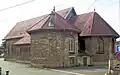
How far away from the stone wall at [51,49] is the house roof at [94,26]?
799 cm

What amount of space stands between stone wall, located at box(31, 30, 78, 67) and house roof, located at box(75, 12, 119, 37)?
7.99 m

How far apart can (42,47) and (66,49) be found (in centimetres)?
366

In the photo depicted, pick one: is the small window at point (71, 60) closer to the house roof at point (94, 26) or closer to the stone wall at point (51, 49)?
the stone wall at point (51, 49)

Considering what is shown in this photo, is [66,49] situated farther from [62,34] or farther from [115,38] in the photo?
[115,38]

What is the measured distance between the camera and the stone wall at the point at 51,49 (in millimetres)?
34875

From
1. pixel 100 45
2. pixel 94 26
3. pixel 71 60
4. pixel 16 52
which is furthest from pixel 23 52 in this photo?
pixel 100 45

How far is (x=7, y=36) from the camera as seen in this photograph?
63.5 meters

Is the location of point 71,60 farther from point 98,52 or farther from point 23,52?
point 23,52

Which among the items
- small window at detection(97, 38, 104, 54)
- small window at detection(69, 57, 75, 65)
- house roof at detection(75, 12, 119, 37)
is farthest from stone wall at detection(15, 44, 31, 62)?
small window at detection(97, 38, 104, 54)

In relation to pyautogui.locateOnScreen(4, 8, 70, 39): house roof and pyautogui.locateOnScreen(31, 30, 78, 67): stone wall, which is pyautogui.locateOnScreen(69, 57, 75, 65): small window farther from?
pyautogui.locateOnScreen(4, 8, 70, 39): house roof

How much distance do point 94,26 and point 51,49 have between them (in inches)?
481

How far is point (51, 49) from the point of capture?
35.0 meters

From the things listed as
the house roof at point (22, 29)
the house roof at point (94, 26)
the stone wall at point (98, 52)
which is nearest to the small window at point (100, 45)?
the stone wall at point (98, 52)

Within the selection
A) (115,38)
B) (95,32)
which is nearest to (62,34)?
(95,32)
